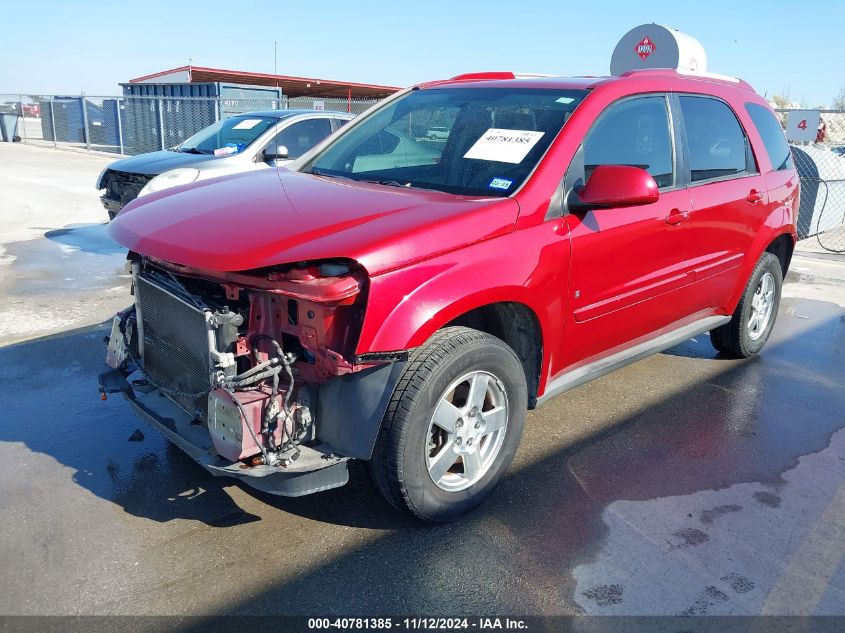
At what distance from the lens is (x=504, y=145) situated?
138 inches

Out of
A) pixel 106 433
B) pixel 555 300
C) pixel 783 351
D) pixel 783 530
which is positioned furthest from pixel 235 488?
pixel 783 351

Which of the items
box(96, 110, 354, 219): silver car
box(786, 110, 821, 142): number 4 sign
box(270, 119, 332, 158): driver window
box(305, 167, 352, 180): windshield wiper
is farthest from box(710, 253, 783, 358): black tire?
box(786, 110, 821, 142): number 4 sign

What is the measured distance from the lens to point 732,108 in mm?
4691

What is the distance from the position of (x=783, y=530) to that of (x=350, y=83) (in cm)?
2849

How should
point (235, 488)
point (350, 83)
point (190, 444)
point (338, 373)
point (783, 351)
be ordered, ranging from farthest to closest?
point (350, 83) < point (783, 351) < point (235, 488) < point (190, 444) < point (338, 373)

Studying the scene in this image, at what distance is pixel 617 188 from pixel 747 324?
258 centimetres

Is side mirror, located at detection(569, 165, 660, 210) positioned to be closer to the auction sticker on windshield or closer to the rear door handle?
the auction sticker on windshield

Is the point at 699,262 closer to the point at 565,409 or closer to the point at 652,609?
the point at 565,409

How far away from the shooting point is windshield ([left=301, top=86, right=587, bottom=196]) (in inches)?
134

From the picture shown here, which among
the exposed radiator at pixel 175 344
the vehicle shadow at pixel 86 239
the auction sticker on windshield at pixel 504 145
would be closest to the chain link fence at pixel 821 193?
the auction sticker on windshield at pixel 504 145

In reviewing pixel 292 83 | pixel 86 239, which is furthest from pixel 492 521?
pixel 292 83

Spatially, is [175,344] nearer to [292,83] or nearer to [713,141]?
[713,141]

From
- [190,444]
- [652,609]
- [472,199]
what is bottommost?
[652,609]

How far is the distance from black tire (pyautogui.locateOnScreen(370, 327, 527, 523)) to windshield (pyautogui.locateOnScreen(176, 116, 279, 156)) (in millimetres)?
6379
